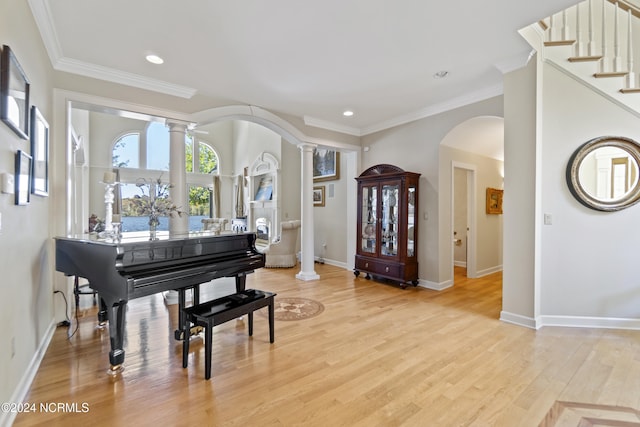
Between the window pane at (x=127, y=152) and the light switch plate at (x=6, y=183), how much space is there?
837 cm

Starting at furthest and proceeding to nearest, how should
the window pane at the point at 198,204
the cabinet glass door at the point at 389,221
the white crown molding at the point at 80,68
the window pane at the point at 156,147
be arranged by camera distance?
the window pane at the point at 198,204 < the window pane at the point at 156,147 < the cabinet glass door at the point at 389,221 < the white crown molding at the point at 80,68

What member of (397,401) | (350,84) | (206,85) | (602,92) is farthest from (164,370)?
(602,92)

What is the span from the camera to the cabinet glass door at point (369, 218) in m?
5.24

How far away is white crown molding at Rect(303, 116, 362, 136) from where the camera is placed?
206 inches

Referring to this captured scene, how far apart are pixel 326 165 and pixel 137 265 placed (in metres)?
Result: 5.16

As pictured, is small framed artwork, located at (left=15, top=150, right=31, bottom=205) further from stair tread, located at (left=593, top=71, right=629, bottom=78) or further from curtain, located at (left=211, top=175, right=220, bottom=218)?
curtain, located at (left=211, top=175, right=220, bottom=218)

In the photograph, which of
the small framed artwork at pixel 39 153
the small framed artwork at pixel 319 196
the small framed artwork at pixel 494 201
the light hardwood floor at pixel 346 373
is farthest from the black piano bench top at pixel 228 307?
the small framed artwork at pixel 494 201

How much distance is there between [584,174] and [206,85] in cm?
456

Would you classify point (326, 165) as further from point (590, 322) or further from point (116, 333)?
point (116, 333)

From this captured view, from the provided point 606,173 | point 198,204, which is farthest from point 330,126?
point 198,204

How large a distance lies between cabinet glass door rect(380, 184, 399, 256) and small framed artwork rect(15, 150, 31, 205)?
435cm

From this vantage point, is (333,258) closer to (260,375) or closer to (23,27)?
(260,375)

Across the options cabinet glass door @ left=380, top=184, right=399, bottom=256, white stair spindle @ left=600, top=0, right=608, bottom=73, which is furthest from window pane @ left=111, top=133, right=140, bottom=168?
white stair spindle @ left=600, top=0, right=608, bottom=73

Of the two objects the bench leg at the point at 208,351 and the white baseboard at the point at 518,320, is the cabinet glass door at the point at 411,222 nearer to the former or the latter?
the white baseboard at the point at 518,320
